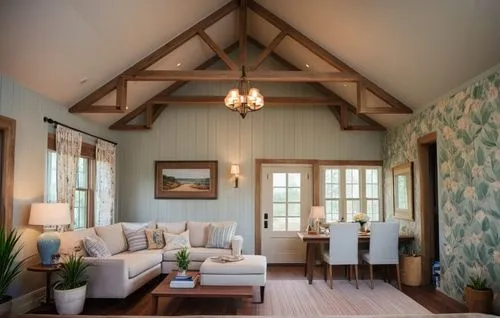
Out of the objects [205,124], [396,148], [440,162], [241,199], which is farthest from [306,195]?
[440,162]

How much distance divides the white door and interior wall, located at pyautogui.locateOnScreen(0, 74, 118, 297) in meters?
3.92

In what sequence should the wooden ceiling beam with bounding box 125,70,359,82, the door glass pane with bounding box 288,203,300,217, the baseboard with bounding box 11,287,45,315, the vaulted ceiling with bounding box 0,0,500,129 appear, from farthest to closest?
the door glass pane with bounding box 288,203,300,217
the wooden ceiling beam with bounding box 125,70,359,82
the baseboard with bounding box 11,287,45,315
the vaulted ceiling with bounding box 0,0,500,129

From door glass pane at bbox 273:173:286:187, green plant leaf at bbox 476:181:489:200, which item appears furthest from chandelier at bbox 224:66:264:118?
door glass pane at bbox 273:173:286:187

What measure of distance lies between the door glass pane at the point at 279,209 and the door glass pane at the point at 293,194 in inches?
7.2

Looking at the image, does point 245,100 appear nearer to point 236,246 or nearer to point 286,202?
point 236,246

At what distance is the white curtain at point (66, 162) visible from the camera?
5484 millimetres

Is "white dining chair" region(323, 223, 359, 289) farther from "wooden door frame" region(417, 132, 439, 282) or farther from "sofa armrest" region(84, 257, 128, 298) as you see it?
"sofa armrest" region(84, 257, 128, 298)

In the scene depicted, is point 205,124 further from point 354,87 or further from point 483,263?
point 483,263

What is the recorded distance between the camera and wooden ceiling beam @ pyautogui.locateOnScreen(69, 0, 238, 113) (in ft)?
19.5

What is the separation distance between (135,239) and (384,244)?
3.82 meters

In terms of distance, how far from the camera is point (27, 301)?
4.70 m

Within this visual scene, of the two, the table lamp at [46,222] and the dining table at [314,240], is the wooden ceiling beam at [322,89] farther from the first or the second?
the table lamp at [46,222]

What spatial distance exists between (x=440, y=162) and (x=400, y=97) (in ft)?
4.02

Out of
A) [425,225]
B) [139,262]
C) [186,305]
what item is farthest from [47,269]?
[425,225]
